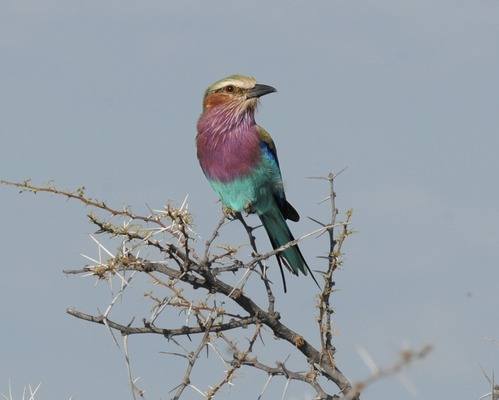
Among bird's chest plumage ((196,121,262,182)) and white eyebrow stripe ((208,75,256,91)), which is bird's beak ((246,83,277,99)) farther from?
bird's chest plumage ((196,121,262,182))

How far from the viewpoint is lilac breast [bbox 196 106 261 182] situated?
694cm

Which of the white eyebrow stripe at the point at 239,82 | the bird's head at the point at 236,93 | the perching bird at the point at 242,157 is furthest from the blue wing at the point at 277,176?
the white eyebrow stripe at the point at 239,82

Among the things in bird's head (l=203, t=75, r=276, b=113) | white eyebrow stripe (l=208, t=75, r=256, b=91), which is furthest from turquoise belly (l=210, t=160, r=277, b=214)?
white eyebrow stripe (l=208, t=75, r=256, b=91)

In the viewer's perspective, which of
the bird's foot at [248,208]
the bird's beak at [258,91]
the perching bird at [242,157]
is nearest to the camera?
the bird's foot at [248,208]

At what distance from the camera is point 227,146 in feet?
23.2

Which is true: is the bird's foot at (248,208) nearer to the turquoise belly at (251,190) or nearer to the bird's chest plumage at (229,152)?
the turquoise belly at (251,190)

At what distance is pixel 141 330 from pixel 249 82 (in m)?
3.76

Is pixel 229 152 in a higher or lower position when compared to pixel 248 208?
higher

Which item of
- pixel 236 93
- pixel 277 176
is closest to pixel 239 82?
pixel 236 93

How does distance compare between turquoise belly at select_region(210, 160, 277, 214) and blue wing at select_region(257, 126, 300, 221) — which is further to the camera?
blue wing at select_region(257, 126, 300, 221)

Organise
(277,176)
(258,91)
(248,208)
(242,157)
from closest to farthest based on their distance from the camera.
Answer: (248,208)
(242,157)
(277,176)
(258,91)

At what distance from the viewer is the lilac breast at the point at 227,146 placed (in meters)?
6.94

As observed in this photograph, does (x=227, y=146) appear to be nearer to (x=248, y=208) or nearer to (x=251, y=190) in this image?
(x=251, y=190)

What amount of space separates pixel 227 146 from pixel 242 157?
0.16 metres
